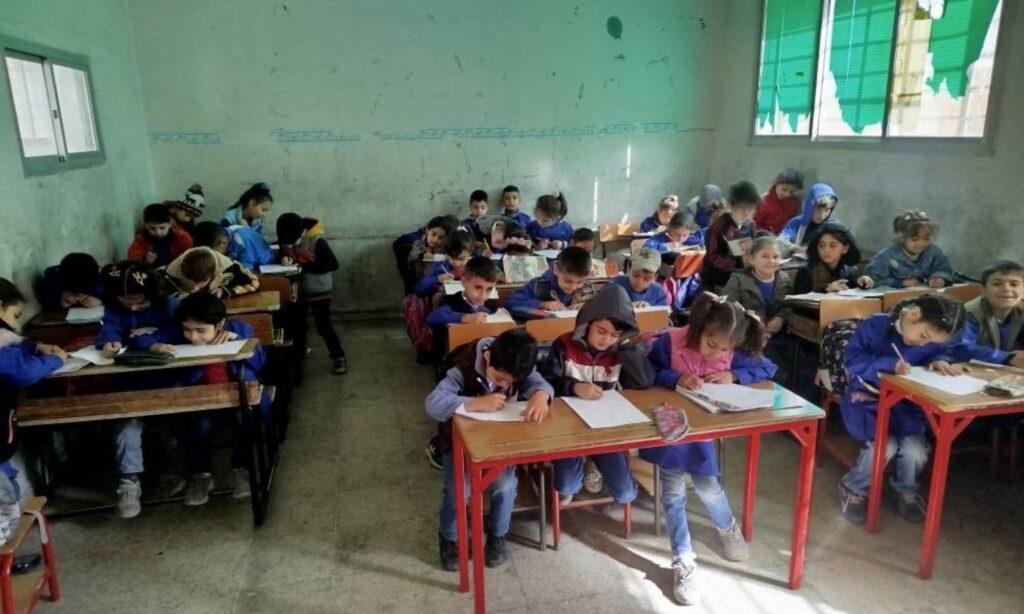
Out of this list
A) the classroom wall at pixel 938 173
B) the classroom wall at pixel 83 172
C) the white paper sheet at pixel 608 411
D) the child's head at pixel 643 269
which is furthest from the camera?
the classroom wall at pixel 938 173

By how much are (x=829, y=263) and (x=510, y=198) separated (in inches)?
117

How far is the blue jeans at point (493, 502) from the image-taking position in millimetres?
2514

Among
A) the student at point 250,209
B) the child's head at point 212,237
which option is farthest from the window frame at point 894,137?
the child's head at point 212,237

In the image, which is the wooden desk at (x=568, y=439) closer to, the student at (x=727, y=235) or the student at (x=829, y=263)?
the student at (x=829, y=263)

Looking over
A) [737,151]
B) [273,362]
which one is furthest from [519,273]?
[737,151]

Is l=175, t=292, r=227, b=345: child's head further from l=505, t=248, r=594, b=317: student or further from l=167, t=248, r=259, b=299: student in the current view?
l=505, t=248, r=594, b=317: student

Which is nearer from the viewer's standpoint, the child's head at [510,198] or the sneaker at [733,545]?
the sneaker at [733,545]

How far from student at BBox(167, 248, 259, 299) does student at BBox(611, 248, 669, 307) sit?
2.12 meters

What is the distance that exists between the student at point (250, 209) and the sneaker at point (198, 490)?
2.79 meters

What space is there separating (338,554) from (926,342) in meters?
2.50

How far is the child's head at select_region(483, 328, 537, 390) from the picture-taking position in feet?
7.36

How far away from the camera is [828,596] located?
8.07ft

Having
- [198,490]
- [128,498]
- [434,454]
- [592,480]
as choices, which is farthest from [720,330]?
[128,498]

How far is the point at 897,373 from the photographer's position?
8.59 ft
